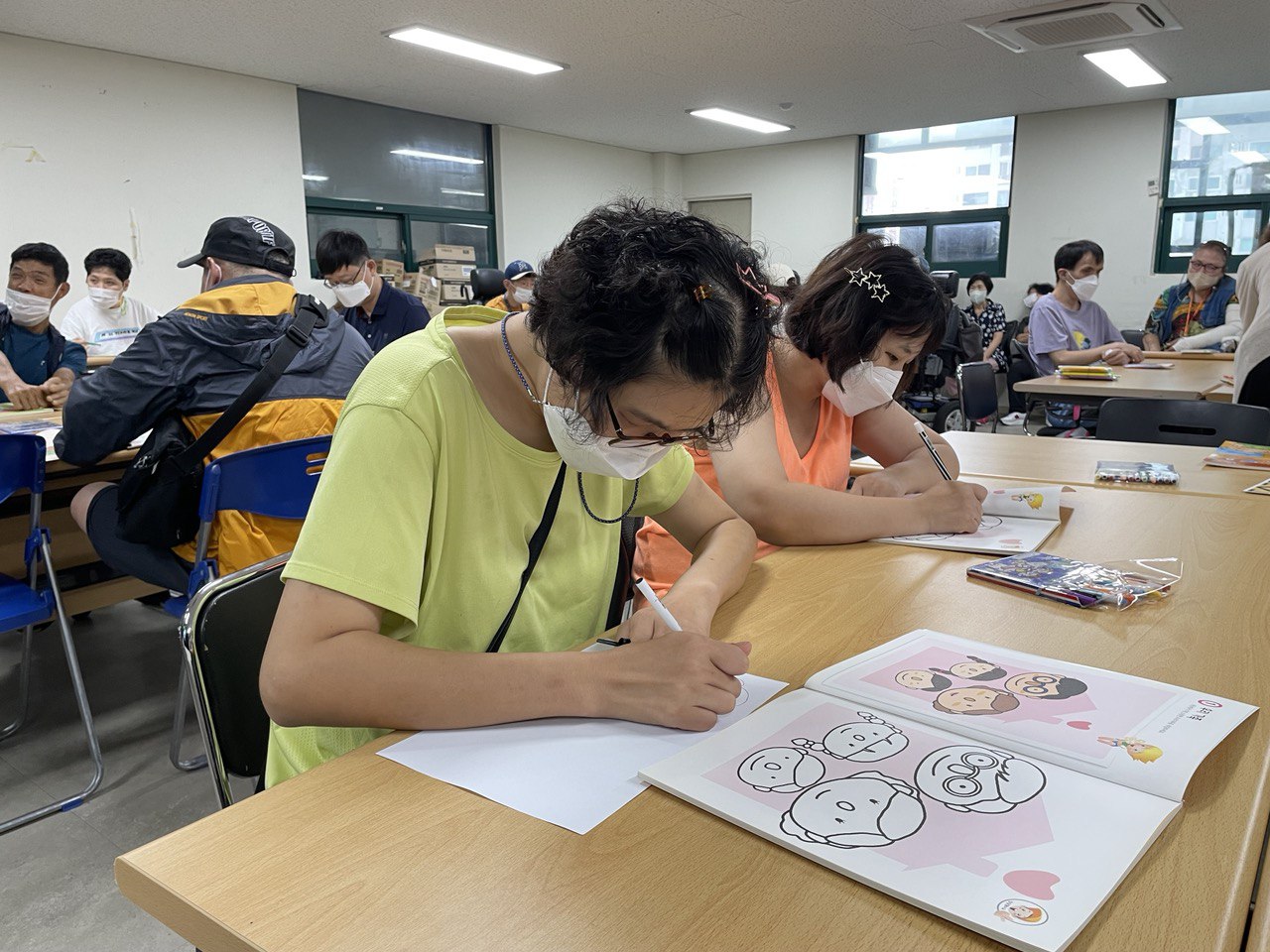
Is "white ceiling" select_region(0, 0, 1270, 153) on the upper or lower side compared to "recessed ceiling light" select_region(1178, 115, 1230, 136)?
upper

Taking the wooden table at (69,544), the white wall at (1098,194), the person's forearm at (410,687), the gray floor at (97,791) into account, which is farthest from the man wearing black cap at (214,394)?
the white wall at (1098,194)

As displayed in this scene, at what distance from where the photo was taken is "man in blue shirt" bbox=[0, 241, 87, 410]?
3.70 m

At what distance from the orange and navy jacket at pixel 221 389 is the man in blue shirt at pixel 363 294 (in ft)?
6.05

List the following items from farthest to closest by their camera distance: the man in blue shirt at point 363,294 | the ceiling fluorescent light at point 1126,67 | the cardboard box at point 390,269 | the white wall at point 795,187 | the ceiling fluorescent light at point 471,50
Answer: the white wall at point 795,187, the cardboard box at point 390,269, the ceiling fluorescent light at point 1126,67, the ceiling fluorescent light at point 471,50, the man in blue shirt at point 363,294

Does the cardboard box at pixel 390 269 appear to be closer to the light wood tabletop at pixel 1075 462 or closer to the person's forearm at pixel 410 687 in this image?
the light wood tabletop at pixel 1075 462

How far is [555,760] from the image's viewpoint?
2.55 ft

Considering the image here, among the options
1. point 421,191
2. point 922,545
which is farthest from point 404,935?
point 421,191

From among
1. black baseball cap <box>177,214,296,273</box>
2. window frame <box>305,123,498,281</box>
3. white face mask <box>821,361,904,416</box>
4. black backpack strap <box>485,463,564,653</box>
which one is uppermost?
window frame <box>305,123,498,281</box>

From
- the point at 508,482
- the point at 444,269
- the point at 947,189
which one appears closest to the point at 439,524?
the point at 508,482

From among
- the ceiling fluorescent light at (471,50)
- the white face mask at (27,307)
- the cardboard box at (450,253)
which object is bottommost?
the white face mask at (27,307)

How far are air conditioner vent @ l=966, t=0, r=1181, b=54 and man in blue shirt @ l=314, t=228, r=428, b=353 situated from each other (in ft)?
13.1

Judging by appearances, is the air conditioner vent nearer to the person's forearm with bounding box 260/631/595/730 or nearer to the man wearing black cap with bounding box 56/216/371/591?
the man wearing black cap with bounding box 56/216/371/591

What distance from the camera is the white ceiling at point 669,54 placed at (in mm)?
5211

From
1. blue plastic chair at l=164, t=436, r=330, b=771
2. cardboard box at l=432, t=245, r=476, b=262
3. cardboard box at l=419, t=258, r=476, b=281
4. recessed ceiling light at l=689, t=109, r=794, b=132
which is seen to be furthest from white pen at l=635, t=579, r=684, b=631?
recessed ceiling light at l=689, t=109, r=794, b=132
